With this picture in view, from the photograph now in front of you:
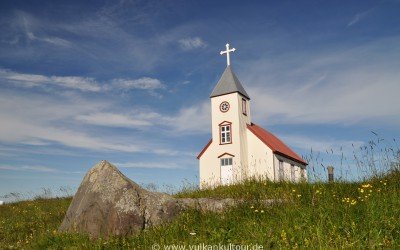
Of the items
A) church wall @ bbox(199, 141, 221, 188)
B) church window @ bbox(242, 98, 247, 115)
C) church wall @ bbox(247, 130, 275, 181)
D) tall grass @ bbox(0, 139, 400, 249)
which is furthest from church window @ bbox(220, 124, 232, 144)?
tall grass @ bbox(0, 139, 400, 249)

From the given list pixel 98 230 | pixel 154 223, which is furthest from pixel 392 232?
pixel 98 230

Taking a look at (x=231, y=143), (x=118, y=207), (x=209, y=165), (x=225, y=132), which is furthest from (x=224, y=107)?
(x=118, y=207)

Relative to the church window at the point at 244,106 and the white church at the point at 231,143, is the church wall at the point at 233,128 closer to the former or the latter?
the white church at the point at 231,143

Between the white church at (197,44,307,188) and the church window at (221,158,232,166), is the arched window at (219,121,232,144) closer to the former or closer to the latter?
the white church at (197,44,307,188)

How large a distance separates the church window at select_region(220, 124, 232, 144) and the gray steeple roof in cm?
253

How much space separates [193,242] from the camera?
21.5 ft

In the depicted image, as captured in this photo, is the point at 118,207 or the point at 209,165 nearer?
the point at 118,207

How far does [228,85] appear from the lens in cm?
2858

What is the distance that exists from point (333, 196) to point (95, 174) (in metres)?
5.81

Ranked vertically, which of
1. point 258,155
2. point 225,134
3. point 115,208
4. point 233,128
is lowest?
point 115,208

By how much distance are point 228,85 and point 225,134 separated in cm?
375

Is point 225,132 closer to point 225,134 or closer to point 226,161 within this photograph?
point 225,134

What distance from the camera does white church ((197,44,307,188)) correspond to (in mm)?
27406

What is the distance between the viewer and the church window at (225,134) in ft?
91.5
